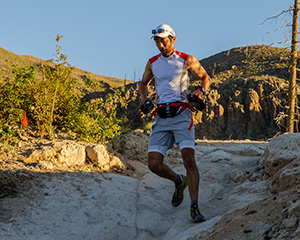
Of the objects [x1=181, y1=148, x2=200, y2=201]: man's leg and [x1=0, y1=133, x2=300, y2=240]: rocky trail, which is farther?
[x1=181, y1=148, x2=200, y2=201]: man's leg

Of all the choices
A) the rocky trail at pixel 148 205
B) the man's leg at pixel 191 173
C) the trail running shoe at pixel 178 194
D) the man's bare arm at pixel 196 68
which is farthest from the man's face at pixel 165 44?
the rocky trail at pixel 148 205

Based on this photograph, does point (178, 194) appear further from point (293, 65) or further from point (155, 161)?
point (293, 65)

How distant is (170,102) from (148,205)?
5.03 ft

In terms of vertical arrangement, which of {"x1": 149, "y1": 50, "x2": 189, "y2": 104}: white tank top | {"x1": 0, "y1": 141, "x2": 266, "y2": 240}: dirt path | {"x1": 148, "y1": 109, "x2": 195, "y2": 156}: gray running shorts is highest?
{"x1": 149, "y1": 50, "x2": 189, "y2": 104}: white tank top

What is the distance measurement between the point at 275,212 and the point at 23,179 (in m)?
3.26

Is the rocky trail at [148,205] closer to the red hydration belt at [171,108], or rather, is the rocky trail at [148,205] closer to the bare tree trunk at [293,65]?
the red hydration belt at [171,108]

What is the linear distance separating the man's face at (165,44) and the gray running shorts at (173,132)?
829 mm

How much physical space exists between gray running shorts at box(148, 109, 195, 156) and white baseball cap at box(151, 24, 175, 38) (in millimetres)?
1016

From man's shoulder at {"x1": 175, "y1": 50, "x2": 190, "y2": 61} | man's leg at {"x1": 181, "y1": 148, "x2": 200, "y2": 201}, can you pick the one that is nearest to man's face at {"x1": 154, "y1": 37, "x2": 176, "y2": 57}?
man's shoulder at {"x1": 175, "y1": 50, "x2": 190, "y2": 61}

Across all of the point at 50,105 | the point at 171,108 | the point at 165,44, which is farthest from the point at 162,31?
the point at 50,105

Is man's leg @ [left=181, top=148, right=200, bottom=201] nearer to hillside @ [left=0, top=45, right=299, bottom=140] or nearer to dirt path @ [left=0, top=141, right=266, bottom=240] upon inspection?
dirt path @ [left=0, top=141, right=266, bottom=240]

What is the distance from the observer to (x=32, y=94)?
249 inches

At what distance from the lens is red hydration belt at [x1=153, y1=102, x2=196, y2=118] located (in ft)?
13.3

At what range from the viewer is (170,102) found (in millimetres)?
4102
